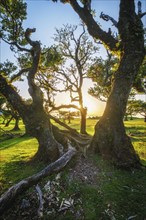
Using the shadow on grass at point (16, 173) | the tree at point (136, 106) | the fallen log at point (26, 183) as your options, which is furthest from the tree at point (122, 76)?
the tree at point (136, 106)

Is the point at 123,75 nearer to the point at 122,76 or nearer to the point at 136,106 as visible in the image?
the point at 122,76

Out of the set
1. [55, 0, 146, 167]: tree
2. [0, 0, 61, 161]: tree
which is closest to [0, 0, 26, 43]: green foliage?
[0, 0, 61, 161]: tree

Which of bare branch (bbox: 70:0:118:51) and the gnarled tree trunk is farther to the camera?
bare branch (bbox: 70:0:118:51)

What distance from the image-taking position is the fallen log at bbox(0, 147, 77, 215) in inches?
272

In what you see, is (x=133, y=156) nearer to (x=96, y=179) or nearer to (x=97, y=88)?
(x=96, y=179)

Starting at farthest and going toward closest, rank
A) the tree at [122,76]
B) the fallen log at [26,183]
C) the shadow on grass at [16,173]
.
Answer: the tree at [122,76] → the shadow on grass at [16,173] → the fallen log at [26,183]

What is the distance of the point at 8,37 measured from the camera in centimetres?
1534

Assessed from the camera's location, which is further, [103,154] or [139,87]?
[139,87]

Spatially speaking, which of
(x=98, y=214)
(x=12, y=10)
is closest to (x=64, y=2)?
(x=12, y=10)

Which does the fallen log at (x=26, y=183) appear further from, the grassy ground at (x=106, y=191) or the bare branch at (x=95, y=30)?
the bare branch at (x=95, y=30)

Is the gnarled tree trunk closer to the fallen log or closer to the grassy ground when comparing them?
the grassy ground

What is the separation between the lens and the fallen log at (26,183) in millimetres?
6910

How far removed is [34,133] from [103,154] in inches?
185

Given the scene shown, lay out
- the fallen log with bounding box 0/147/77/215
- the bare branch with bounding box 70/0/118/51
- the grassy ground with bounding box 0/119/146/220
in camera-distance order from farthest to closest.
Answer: the bare branch with bounding box 70/0/118/51
the grassy ground with bounding box 0/119/146/220
the fallen log with bounding box 0/147/77/215
